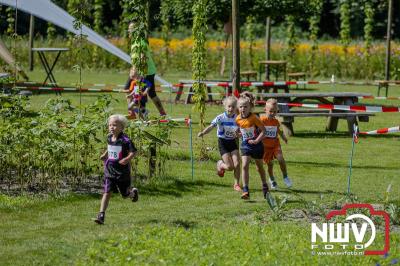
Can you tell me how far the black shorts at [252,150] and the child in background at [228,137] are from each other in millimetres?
357

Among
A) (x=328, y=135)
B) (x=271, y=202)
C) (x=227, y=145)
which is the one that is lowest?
(x=328, y=135)

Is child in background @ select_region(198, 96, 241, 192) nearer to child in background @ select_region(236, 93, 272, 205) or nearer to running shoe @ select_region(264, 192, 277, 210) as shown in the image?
child in background @ select_region(236, 93, 272, 205)

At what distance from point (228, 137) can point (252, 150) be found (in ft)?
1.79

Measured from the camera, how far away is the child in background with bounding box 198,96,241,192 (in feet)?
41.6

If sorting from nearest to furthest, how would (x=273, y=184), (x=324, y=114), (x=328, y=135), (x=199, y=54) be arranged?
(x=273, y=184)
(x=199, y=54)
(x=324, y=114)
(x=328, y=135)

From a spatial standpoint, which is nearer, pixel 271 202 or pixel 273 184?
pixel 271 202

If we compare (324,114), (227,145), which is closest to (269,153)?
(227,145)

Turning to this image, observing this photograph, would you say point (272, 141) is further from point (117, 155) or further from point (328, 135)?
point (328, 135)

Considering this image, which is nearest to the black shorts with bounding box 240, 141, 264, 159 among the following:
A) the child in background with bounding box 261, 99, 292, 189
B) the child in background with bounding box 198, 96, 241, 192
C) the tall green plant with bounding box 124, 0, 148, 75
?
the child in background with bounding box 198, 96, 241, 192

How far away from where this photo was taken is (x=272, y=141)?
1310 centimetres

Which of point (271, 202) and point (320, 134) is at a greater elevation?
point (271, 202)

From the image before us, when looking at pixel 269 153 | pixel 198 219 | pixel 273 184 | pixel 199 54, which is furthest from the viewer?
pixel 199 54

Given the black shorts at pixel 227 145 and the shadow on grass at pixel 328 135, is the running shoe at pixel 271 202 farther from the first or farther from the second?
the shadow on grass at pixel 328 135

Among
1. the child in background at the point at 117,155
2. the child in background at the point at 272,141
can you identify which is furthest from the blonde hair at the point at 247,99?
the child in background at the point at 117,155
